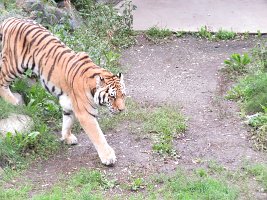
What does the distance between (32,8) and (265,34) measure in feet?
12.0

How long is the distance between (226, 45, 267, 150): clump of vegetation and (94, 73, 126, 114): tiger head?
5.07 ft

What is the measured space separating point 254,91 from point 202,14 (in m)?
3.67

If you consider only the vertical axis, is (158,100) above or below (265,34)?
below

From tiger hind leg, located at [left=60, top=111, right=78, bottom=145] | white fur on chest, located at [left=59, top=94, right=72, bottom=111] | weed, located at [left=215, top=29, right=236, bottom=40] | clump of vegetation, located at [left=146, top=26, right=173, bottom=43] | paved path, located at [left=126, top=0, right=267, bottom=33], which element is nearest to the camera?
white fur on chest, located at [left=59, top=94, right=72, bottom=111]

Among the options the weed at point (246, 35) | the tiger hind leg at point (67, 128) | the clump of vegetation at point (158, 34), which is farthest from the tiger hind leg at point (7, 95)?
the weed at point (246, 35)

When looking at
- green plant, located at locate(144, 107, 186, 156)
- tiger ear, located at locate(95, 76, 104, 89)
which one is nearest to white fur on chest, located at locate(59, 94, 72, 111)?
tiger ear, located at locate(95, 76, 104, 89)

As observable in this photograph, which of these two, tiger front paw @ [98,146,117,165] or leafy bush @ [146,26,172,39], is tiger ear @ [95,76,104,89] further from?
leafy bush @ [146,26,172,39]

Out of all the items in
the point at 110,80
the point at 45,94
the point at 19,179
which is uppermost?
the point at 110,80

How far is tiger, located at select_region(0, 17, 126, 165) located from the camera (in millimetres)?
5801

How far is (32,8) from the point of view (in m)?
8.45


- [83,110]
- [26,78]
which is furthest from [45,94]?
[83,110]

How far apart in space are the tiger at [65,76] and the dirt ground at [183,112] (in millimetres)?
269

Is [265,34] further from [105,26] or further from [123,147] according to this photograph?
[123,147]

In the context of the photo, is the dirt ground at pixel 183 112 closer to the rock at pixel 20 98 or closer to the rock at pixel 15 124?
the rock at pixel 15 124
